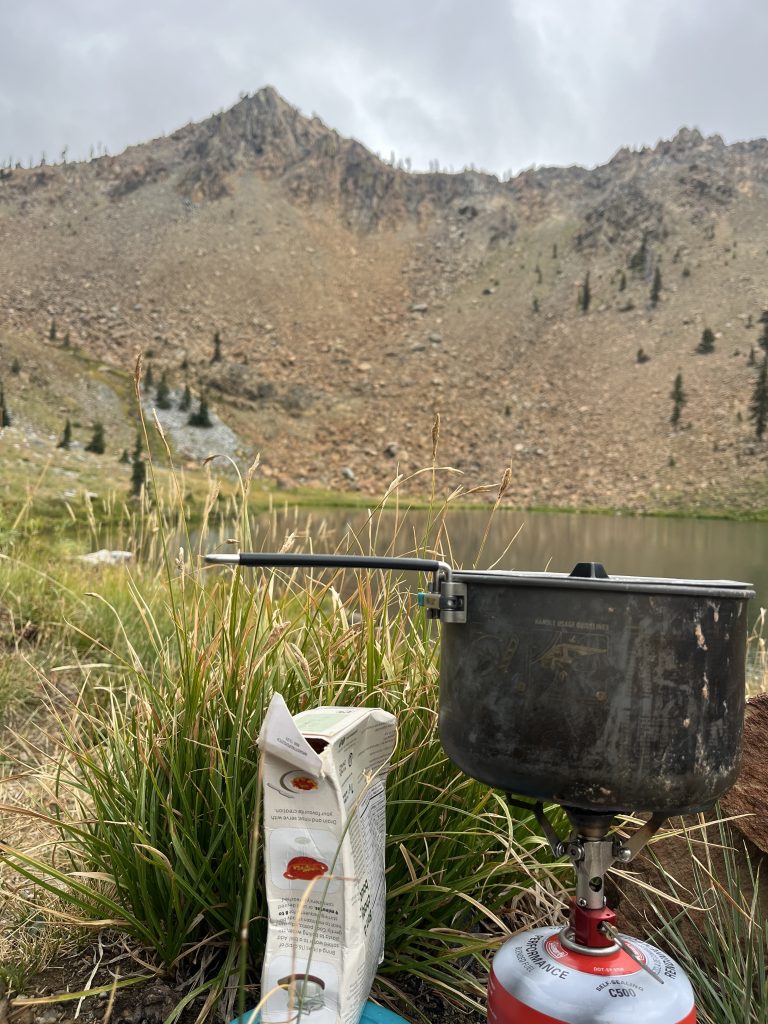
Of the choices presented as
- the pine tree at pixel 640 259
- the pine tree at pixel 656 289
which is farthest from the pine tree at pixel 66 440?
the pine tree at pixel 640 259

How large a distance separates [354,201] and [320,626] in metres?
74.8

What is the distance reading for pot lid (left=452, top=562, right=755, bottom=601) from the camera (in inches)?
41.4

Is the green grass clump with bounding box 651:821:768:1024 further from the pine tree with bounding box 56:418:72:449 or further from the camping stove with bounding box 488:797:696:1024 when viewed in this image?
the pine tree with bounding box 56:418:72:449

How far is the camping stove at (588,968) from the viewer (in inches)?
43.3

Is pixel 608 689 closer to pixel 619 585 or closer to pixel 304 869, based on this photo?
pixel 619 585

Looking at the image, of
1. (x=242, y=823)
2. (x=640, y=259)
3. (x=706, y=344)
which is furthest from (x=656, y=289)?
(x=242, y=823)

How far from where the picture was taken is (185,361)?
50.9 m

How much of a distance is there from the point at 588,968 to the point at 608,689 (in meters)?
0.46

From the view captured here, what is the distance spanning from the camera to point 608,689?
1072 mm

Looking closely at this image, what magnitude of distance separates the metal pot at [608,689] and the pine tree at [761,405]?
137 ft

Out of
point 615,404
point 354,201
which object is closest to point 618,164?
point 354,201

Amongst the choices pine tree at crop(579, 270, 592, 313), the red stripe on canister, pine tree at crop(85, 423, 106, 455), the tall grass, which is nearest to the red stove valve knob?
the red stripe on canister

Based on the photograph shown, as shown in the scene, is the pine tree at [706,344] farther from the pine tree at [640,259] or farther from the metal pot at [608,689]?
the metal pot at [608,689]

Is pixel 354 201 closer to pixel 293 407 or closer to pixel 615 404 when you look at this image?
pixel 293 407
